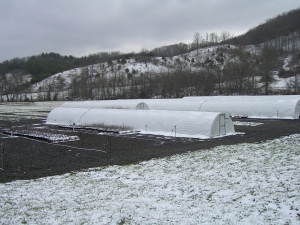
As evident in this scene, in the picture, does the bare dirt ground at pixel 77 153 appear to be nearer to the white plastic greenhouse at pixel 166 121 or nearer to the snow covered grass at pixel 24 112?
the white plastic greenhouse at pixel 166 121

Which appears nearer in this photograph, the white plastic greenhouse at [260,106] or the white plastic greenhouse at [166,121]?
the white plastic greenhouse at [166,121]

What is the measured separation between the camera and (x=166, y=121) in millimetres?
19844

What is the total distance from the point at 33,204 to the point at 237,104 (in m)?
28.5

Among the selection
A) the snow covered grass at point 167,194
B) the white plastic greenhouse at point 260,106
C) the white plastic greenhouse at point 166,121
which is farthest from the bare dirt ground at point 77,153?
the white plastic greenhouse at point 260,106

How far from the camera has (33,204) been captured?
649cm

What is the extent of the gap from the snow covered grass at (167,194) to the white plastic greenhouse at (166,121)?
752cm

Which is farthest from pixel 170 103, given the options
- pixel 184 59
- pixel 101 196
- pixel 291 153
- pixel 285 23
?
pixel 285 23

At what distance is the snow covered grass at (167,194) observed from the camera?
561cm

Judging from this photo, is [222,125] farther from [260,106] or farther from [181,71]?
[181,71]

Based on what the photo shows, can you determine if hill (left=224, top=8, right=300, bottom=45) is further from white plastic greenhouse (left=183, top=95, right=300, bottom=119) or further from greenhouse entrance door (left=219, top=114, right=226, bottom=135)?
greenhouse entrance door (left=219, top=114, right=226, bottom=135)

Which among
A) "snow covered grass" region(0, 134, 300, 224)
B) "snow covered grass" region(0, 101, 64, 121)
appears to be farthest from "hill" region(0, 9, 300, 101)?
"snow covered grass" region(0, 134, 300, 224)

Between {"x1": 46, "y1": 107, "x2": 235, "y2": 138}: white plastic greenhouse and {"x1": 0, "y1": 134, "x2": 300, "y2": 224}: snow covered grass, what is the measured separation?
7523mm

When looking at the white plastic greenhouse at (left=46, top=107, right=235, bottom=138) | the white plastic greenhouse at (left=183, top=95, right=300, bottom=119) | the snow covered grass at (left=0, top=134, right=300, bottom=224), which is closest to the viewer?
the snow covered grass at (left=0, top=134, right=300, bottom=224)

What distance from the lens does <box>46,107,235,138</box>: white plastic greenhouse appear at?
18.0m
